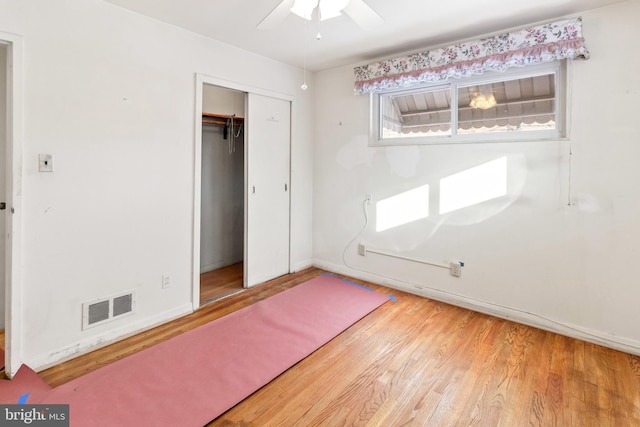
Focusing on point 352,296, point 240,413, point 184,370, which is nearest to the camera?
point 240,413

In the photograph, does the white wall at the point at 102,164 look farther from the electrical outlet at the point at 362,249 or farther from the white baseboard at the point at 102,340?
the electrical outlet at the point at 362,249

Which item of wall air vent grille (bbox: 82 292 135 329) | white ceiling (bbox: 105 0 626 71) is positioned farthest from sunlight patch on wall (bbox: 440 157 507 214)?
wall air vent grille (bbox: 82 292 135 329)

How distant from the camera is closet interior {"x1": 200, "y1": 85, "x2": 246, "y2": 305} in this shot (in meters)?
3.84

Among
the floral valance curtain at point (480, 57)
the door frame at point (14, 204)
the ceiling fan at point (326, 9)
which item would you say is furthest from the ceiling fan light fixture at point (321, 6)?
the door frame at point (14, 204)

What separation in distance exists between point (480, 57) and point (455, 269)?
1.84 m

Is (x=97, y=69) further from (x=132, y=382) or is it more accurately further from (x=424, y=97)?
(x=424, y=97)

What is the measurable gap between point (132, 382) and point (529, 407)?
2.19 m

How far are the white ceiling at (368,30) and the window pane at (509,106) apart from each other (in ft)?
1.43

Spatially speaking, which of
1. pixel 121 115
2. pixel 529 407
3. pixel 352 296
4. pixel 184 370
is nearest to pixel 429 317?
pixel 352 296

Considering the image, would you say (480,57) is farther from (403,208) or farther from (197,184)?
(197,184)

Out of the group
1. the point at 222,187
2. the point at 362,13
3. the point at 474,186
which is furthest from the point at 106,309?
the point at 474,186

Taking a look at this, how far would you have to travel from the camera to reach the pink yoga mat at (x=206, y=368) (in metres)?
1.70

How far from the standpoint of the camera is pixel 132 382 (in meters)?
1.92

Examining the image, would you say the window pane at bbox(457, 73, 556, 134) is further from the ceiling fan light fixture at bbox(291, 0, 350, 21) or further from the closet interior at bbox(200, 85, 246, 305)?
the closet interior at bbox(200, 85, 246, 305)
